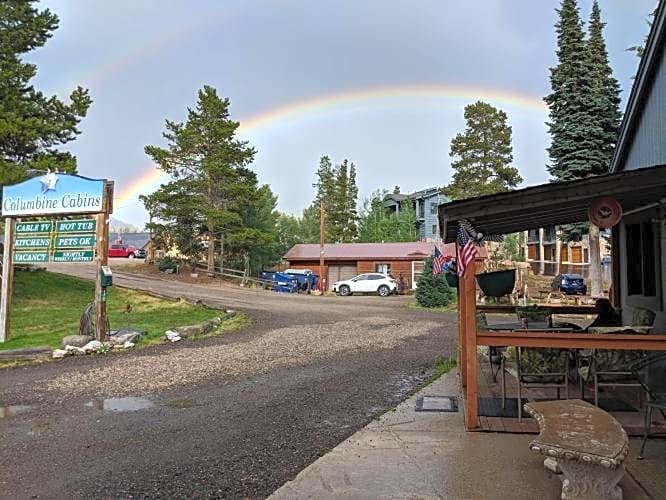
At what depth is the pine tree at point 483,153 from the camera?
1563 inches

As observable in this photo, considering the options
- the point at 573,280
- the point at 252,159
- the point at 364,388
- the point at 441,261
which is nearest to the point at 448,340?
→ the point at 441,261

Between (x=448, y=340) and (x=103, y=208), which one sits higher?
(x=103, y=208)

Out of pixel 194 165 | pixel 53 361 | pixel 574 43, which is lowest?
pixel 53 361

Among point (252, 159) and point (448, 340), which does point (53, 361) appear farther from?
point (252, 159)

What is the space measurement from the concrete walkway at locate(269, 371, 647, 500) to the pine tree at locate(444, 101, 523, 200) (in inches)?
1393

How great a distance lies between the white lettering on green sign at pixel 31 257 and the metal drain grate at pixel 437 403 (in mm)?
9185

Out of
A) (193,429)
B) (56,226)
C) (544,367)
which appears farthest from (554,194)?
(56,226)

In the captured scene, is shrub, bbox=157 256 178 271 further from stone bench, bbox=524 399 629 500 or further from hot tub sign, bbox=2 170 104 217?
→ stone bench, bbox=524 399 629 500

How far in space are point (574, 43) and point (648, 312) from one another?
21.8 meters

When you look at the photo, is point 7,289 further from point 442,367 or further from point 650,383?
point 650,383

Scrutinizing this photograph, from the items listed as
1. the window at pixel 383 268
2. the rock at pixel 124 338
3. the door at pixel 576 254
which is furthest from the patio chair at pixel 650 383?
the door at pixel 576 254

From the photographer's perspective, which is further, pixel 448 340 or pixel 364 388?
pixel 448 340

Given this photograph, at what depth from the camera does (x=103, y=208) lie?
11703 millimetres

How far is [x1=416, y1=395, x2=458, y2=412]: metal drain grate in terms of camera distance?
6246mm
